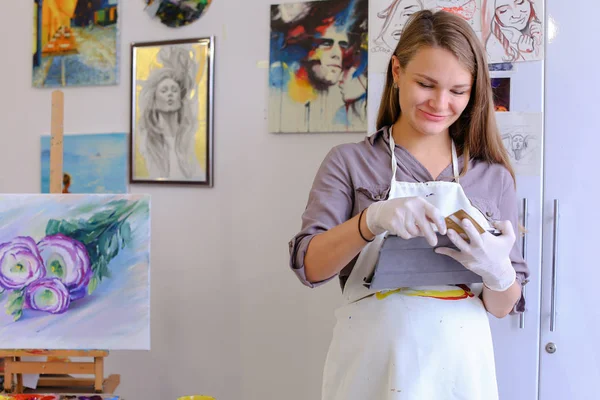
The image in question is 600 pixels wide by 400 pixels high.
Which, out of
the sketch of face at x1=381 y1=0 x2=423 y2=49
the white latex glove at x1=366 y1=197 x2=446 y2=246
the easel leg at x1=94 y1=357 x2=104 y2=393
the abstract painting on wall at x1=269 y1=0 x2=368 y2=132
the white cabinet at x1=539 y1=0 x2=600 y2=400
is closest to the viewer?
the white latex glove at x1=366 y1=197 x2=446 y2=246

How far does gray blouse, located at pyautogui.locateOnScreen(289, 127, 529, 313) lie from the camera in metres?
1.22

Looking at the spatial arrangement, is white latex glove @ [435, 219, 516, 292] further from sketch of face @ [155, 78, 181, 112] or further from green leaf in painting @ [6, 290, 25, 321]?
sketch of face @ [155, 78, 181, 112]

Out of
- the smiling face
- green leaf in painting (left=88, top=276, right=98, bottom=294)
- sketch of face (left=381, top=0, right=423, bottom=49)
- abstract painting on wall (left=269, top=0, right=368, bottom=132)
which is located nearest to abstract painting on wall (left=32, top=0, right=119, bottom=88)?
abstract painting on wall (left=269, top=0, right=368, bottom=132)

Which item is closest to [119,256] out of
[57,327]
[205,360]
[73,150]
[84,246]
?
[84,246]

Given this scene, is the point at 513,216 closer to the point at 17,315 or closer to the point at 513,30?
the point at 513,30

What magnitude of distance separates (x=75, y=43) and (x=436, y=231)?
6.67ft

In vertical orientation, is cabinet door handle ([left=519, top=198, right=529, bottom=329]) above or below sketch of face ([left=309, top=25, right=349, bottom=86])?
below

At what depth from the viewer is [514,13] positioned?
63.7 inches

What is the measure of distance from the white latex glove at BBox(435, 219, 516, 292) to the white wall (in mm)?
1128

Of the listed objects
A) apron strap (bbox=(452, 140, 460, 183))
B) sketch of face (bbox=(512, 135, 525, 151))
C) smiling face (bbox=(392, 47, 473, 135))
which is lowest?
apron strap (bbox=(452, 140, 460, 183))

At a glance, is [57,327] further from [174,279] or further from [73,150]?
[73,150]

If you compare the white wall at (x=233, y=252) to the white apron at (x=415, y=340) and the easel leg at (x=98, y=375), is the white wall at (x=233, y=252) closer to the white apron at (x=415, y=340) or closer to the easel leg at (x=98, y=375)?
the easel leg at (x=98, y=375)

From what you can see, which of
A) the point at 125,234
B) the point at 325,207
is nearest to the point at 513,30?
the point at 325,207

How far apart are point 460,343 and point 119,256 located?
1.11m
